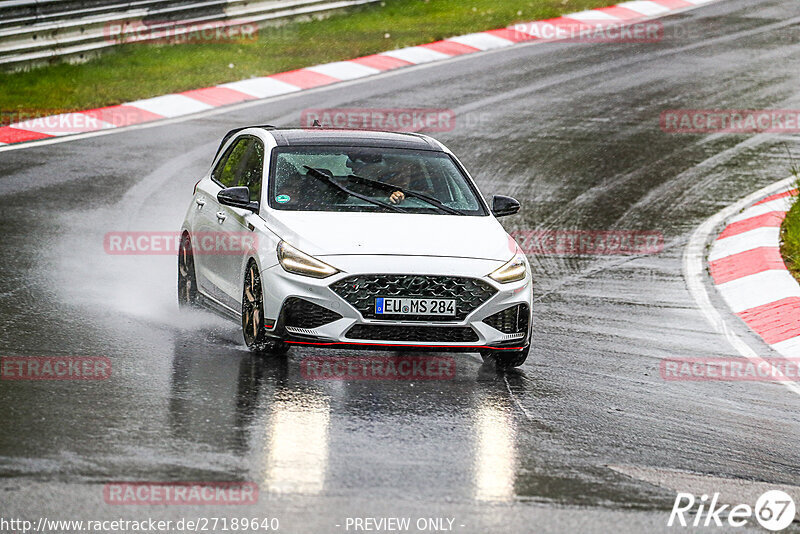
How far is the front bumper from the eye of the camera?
9.05 meters

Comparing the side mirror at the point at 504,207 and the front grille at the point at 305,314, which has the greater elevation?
the side mirror at the point at 504,207

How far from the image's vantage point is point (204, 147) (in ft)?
58.5

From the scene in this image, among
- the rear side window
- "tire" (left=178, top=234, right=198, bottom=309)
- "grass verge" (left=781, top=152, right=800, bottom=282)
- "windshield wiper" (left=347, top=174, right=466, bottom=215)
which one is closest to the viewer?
"windshield wiper" (left=347, top=174, right=466, bottom=215)

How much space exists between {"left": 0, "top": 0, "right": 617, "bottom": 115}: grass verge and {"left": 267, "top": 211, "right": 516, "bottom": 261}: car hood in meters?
10.5

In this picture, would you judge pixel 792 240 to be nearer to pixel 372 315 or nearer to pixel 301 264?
pixel 372 315

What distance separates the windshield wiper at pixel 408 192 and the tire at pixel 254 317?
3.66 feet

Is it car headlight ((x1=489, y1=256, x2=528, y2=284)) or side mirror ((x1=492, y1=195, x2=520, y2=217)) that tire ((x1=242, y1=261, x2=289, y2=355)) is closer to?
car headlight ((x1=489, y1=256, x2=528, y2=284))

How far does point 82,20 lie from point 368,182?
40.6 feet

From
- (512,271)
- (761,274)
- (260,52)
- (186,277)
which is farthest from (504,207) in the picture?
(260,52)

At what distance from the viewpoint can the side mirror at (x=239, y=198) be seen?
1013cm

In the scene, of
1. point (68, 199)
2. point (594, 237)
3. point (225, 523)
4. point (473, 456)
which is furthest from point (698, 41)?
point (225, 523)

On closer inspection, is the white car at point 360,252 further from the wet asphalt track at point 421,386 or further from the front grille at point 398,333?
the wet asphalt track at point 421,386

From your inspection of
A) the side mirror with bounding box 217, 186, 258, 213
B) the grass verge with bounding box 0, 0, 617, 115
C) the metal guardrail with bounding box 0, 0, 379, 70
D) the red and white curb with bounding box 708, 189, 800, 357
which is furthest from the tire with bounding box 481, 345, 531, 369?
the metal guardrail with bounding box 0, 0, 379, 70

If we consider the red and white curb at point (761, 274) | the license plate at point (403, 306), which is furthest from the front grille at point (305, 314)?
the red and white curb at point (761, 274)
